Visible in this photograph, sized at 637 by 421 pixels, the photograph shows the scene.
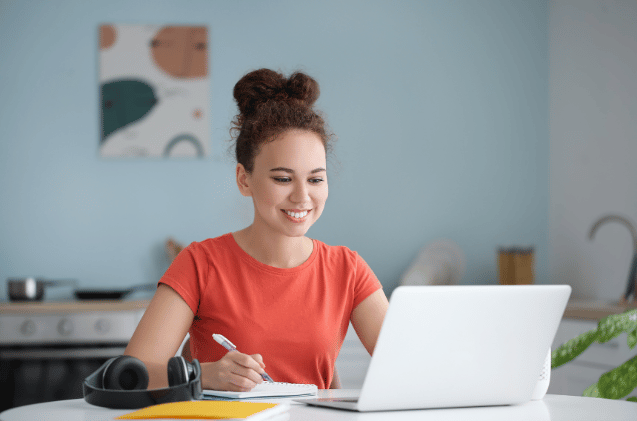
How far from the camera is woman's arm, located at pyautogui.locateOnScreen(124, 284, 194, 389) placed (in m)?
1.11

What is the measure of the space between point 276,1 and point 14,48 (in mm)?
1314

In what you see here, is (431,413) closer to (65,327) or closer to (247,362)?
(247,362)

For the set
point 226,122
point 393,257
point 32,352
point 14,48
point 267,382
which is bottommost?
point 32,352

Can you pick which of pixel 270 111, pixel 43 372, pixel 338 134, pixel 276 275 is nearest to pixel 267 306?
pixel 276 275

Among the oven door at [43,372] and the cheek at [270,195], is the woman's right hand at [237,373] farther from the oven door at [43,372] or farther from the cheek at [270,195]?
the oven door at [43,372]

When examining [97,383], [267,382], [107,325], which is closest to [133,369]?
[97,383]

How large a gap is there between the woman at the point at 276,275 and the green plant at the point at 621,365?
0.50 metres

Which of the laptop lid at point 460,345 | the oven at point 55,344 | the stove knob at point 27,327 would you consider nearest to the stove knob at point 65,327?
the oven at point 55,344

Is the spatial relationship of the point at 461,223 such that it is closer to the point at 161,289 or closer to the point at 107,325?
the point at 107,325

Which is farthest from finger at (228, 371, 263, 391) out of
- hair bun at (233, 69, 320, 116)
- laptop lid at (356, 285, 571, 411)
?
hair bun at (233, 69, 320, 116)

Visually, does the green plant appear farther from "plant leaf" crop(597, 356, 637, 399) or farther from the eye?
the eye

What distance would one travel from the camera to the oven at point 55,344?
254 centimetres

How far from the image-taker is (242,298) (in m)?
1.28

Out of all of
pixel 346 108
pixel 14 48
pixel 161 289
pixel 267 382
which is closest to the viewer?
pixel 267 382
